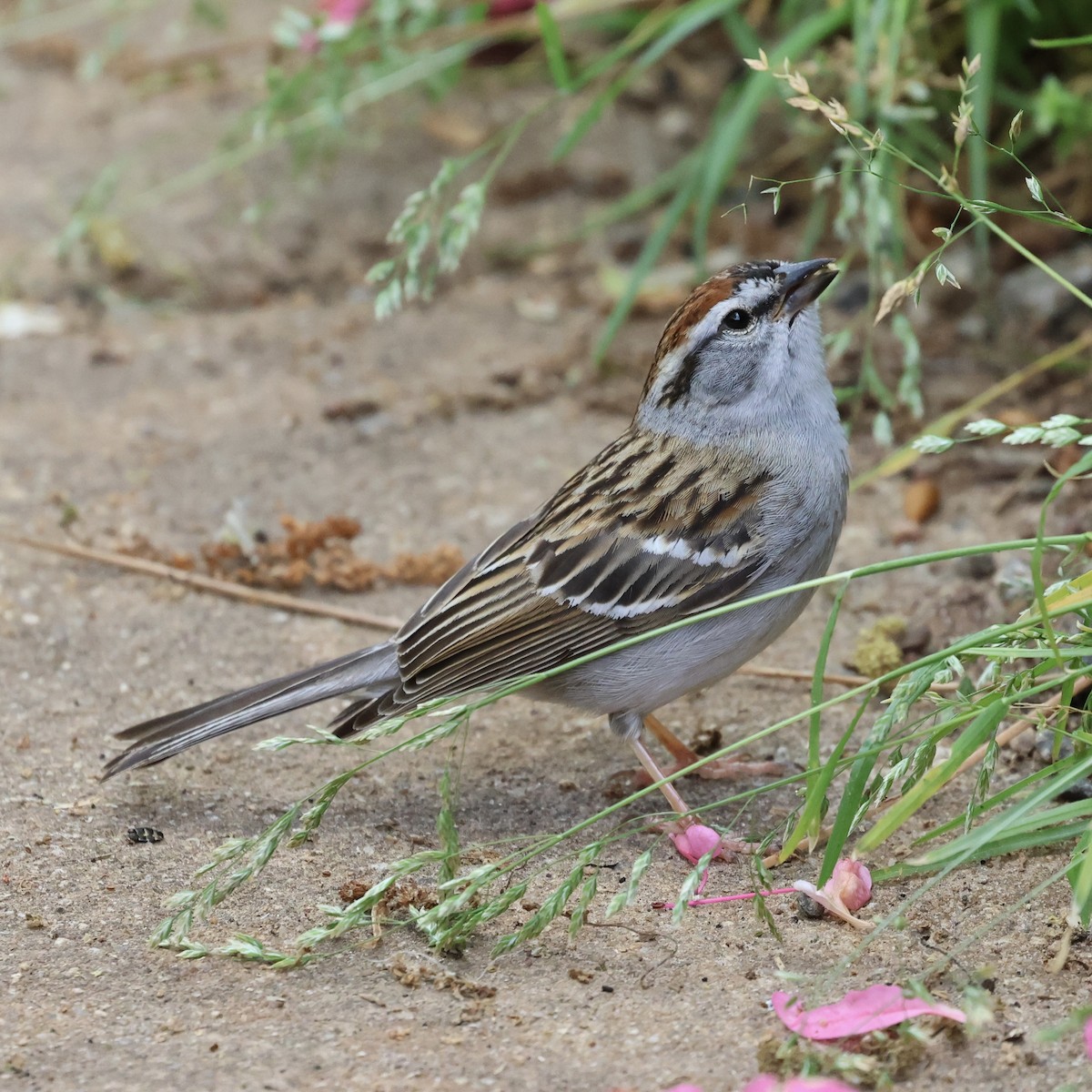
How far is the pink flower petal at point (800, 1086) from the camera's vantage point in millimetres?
2381

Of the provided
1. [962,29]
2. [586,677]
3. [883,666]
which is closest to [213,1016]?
[586,677]

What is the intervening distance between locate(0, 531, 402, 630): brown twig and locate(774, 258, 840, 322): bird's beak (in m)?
1.56

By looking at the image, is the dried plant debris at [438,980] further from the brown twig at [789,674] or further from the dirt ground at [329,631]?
the brown twig at [789,674]

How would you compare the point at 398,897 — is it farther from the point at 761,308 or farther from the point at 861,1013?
the point at 761,308

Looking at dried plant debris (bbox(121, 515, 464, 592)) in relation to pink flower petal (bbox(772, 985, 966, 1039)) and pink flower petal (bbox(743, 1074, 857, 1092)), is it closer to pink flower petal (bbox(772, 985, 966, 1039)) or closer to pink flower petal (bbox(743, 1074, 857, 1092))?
pink flower petal (bbox(772, 985, 966, 1039))

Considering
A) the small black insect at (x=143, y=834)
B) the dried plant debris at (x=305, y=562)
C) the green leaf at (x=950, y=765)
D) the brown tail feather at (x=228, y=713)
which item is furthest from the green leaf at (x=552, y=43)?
the green leaf at (x=950, y=765)

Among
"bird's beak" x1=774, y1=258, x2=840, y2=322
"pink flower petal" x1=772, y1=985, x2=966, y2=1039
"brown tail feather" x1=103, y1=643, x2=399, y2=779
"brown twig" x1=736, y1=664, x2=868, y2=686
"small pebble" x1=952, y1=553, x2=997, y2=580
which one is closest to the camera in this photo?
"pink flower petal" x1=772, y1=985, x2=966, y2=1039

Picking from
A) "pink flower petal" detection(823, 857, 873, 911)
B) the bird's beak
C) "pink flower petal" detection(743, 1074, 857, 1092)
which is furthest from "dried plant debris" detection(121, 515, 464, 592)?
"pink flower petal" detection(743, 1074, 857, 1092)

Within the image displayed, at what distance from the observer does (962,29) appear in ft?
19.6

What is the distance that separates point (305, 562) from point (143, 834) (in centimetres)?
147

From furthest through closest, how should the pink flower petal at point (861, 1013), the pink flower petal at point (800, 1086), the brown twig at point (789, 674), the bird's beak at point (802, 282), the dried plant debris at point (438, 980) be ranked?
1. the brown twig at point (789, 674)
2. the bird's beak at point (802, 282)
3. the dried plant debris at point (438, 980)
4. the pink flower petal at point (861, 1013)
5. the pink flower petal at point (800, 1086)

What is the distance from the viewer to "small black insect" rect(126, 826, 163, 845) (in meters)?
3.59

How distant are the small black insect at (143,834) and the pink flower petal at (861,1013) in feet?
5.17

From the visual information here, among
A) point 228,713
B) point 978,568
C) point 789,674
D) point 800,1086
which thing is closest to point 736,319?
point 789,674
